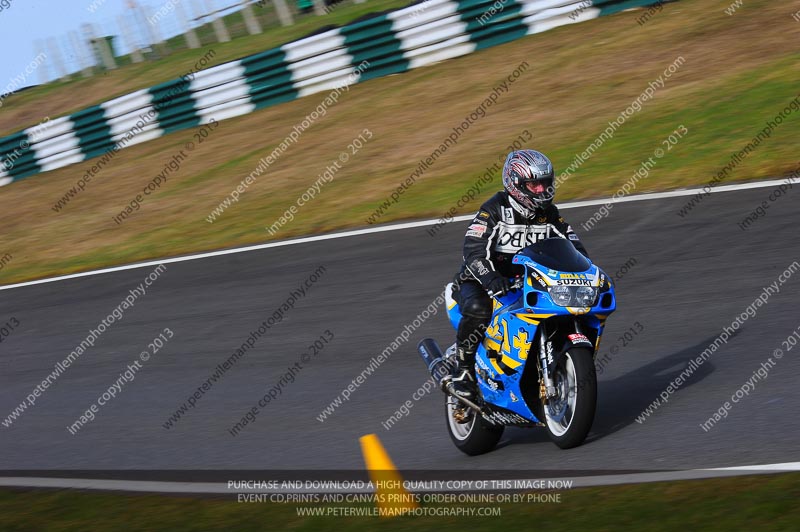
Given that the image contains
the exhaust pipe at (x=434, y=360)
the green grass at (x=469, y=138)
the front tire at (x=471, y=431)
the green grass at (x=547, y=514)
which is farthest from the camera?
the green grass at (x=469, y=138)

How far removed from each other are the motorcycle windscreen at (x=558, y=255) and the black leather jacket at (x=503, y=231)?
0.29 meters

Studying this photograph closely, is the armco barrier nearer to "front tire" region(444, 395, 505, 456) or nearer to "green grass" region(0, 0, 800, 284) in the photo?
"green grass" region(0, 0, 800, 284)

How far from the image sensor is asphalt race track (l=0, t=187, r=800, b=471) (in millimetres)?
6844

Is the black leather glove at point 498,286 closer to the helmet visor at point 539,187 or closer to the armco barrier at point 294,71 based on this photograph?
the helmet visor at point 539,187

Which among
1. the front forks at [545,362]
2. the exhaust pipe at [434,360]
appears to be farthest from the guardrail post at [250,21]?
the front forks at [545,362]

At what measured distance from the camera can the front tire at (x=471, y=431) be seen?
23.3 feet

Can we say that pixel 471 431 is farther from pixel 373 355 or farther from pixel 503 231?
pixel 373 355

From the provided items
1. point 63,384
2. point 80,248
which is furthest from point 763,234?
point 80,248

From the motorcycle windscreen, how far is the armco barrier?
46.2 ft

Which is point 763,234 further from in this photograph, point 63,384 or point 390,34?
point 390,34

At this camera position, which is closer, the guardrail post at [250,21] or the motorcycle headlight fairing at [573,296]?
the motorcycle headlight fairing at [573,296]

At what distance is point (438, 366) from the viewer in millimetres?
7289

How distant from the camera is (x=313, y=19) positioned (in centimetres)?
2841

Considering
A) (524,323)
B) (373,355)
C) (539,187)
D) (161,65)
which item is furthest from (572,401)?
(161,65)
